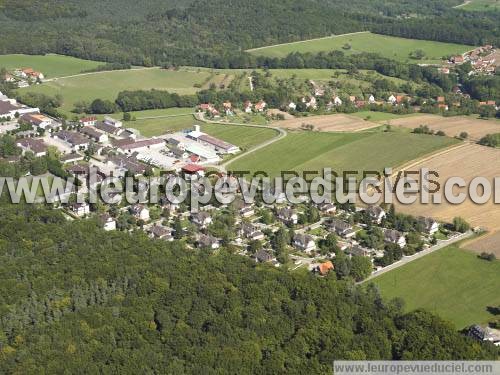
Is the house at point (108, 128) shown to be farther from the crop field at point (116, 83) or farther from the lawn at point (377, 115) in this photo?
the lawn at point (377, 115)

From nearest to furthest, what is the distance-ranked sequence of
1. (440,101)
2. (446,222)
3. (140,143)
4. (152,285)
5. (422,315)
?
(422,315) < (152,285) < (446,222) < (140,143) < (440,101)

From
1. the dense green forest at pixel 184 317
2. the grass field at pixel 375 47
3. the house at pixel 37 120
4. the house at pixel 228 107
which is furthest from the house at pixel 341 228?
the grass field at pixel 375 47

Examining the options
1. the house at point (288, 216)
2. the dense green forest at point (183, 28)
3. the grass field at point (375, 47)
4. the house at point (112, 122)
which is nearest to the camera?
the house at point (288, 216)

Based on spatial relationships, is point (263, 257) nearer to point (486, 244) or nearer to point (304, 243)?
point (304, 243)

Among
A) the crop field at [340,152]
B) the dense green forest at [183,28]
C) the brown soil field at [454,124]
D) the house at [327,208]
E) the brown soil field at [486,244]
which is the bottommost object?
the brown soil field at [486,244]

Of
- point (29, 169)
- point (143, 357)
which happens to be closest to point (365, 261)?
point (143, 357)

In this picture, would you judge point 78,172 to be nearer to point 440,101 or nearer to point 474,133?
point 474,133
